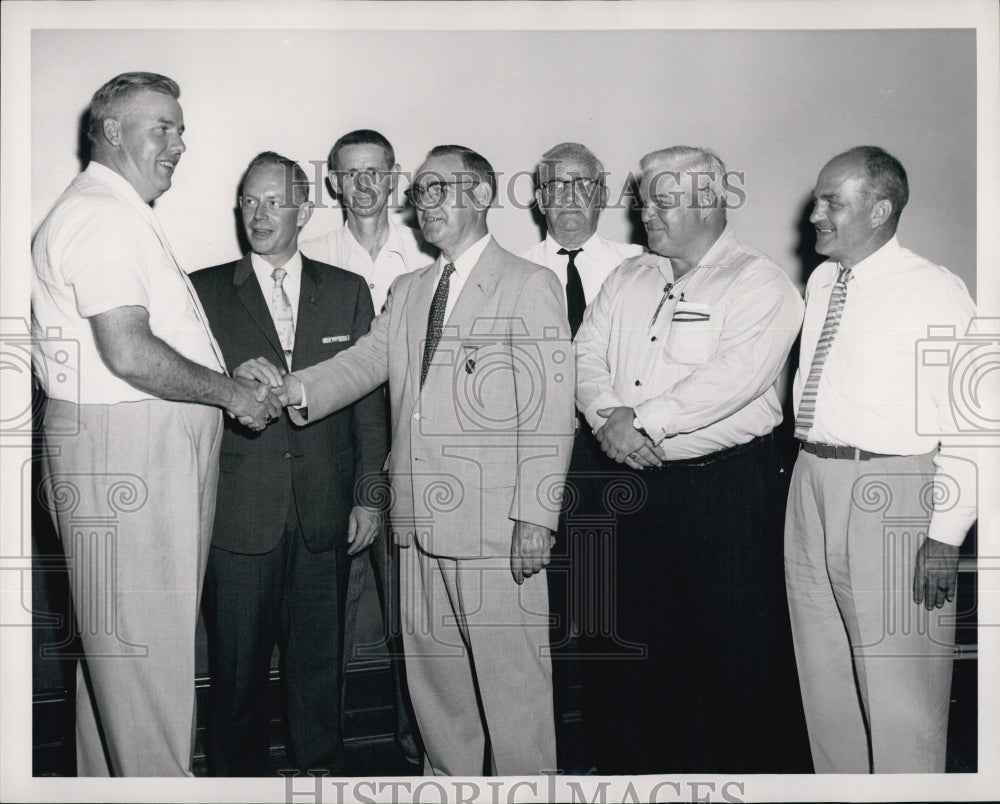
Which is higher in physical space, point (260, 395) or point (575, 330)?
point (575, 330)

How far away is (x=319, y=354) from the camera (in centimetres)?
274

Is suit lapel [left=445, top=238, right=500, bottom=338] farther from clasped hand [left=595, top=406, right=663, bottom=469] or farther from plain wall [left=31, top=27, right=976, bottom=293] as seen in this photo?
clasped hand [left=595, top=406, right=663, bottom=469]

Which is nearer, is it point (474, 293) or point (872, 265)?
point (474, 293)

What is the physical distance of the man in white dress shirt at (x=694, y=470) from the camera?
2.70 metres

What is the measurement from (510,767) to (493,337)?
1.20 meters

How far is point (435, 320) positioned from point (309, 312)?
37 centimetres

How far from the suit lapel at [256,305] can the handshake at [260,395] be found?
0.07m

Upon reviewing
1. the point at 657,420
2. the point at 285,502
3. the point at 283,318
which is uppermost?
the point at 283,318

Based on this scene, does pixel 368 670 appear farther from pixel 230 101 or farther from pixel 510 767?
pixel 230 101

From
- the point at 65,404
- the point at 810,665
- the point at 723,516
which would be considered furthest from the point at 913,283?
the point at 65,404

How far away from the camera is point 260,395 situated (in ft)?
8.79

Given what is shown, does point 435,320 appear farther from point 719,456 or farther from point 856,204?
point 856,204

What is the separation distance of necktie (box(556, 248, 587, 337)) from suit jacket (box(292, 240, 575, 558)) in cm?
6

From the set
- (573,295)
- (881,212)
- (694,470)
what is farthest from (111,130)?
(881,212)
